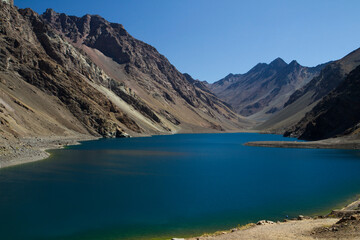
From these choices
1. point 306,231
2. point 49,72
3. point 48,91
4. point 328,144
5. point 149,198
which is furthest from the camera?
point 49,72

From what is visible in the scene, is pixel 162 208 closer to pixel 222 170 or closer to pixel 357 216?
pixel 357 216

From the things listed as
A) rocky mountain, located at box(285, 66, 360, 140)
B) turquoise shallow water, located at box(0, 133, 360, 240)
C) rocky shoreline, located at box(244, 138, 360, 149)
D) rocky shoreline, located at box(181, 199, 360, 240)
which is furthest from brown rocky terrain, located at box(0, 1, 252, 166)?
rocky mountain, located at box(285, 66, 360, 140)

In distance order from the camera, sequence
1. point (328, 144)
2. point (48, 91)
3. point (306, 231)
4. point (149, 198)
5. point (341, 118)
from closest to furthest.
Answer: point (306, 231)
point (149, 198)
point (328, 144)
point (341, 118)
point (48, 91)

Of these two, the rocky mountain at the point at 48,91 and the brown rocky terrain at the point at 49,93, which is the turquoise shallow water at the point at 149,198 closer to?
the brown rocky terrain at the point at 49,93

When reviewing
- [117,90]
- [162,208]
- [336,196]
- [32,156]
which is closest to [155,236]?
[162,208]

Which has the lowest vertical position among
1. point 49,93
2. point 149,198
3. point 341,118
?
point 149,198

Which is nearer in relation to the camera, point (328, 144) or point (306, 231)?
point (306, 231)

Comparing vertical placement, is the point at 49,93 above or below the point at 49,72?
below

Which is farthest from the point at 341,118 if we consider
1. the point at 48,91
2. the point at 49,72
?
the point at 49,72

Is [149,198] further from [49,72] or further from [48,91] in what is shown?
[49,72]
